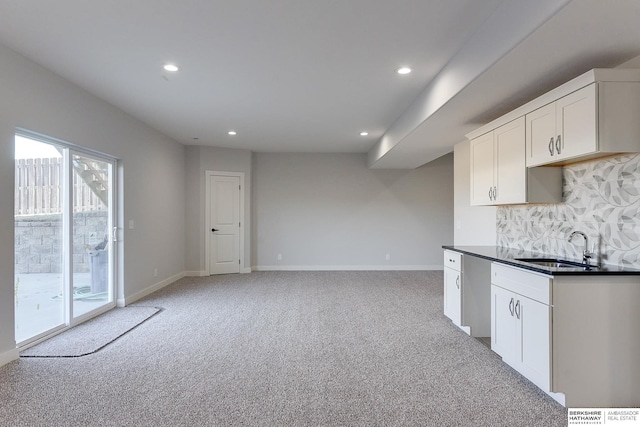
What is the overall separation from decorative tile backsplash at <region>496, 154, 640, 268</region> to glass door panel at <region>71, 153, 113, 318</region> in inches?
195

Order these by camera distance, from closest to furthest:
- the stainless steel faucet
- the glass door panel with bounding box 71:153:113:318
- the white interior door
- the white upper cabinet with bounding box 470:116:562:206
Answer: the stainless steel faucet → the white upper cabinet with bounding box 470:116:562:206 → the glass door panel with bounding box 71:153:113:318 → the white interior door

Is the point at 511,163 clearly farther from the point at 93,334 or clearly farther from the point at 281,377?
the point at 93,334

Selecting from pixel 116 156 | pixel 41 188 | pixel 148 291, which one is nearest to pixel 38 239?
pixel 41 188

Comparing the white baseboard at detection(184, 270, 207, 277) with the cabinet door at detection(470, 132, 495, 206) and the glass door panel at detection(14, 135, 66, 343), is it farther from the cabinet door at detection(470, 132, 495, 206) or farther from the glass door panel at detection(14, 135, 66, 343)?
the cabinet door at detection(470, 132, 495, 206)

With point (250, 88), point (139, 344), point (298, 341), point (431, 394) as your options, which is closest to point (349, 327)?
point (298, 341)

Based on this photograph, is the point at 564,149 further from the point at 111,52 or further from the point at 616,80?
the point at 111,52

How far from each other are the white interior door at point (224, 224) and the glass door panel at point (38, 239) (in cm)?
347

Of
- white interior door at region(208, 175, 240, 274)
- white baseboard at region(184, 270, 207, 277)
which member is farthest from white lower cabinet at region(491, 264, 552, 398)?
white baseboard at region(184, 270, 207, 277)

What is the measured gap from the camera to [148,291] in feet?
17.9

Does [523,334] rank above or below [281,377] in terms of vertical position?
above

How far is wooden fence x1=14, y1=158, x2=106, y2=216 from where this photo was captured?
126 inches

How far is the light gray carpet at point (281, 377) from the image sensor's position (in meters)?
2.17

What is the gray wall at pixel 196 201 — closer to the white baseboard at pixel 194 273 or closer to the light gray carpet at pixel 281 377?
the white baseboard at pixel 194 273

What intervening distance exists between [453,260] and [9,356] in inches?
168
